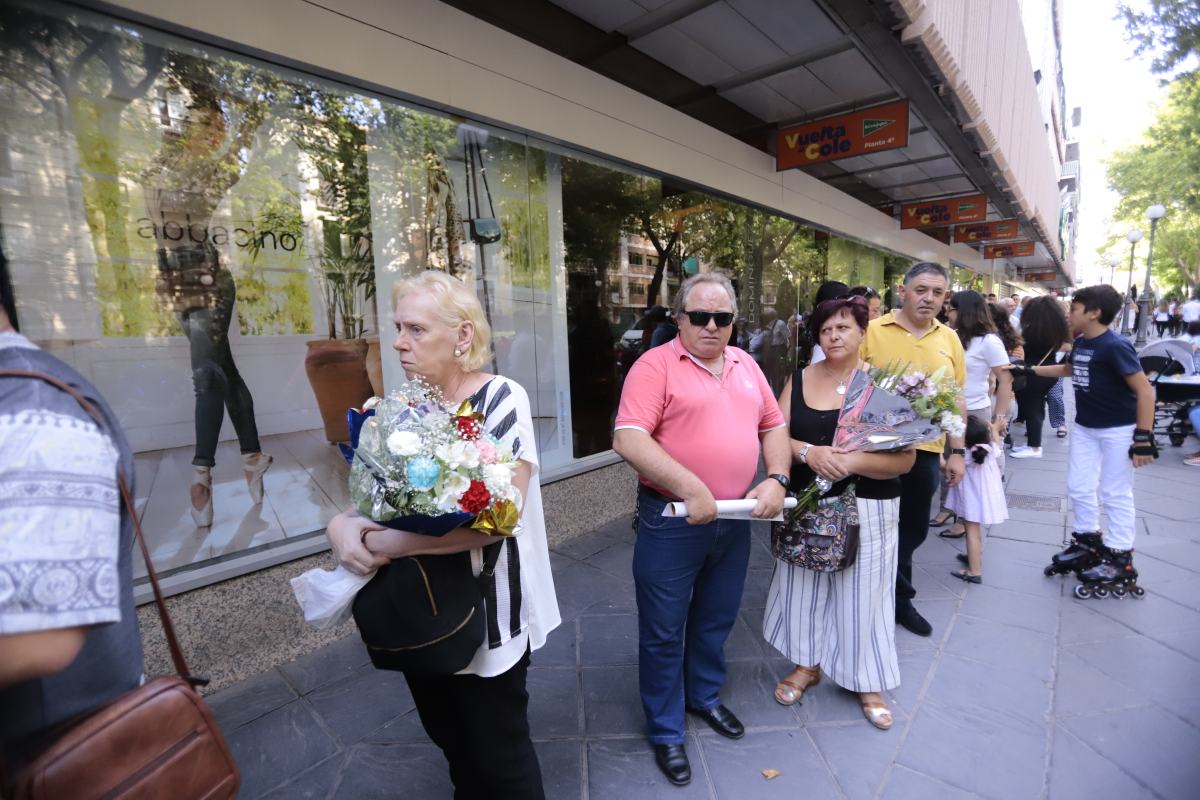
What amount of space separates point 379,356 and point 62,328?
170cm

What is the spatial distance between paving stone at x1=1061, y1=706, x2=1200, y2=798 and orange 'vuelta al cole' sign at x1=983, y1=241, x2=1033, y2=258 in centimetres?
1698

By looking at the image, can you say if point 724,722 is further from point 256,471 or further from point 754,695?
point 256,471

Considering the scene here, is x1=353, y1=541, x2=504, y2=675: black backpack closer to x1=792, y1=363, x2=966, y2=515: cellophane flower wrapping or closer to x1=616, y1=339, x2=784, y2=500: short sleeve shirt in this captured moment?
x1=616, y1=339, x2=784, y2=500: short sleeve shirt

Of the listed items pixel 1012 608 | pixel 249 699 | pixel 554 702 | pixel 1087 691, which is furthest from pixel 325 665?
pixel 1012 608

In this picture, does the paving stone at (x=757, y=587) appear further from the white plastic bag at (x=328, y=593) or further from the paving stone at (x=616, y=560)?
the white plastic bag at (x=328, y=593)

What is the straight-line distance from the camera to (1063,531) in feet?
16.1

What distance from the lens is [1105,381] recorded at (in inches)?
147

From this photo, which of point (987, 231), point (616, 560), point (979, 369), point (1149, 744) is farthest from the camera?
point (987, 231)

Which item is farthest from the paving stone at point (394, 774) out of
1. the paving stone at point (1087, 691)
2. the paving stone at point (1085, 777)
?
the paving stone at point (1087, 691)

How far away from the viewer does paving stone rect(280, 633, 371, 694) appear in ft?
10.2

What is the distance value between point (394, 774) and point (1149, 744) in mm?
3327

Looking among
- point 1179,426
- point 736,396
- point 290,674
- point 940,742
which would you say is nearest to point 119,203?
point 290,674

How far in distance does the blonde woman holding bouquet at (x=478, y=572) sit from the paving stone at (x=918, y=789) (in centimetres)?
151

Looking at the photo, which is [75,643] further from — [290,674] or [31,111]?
[31,111]
